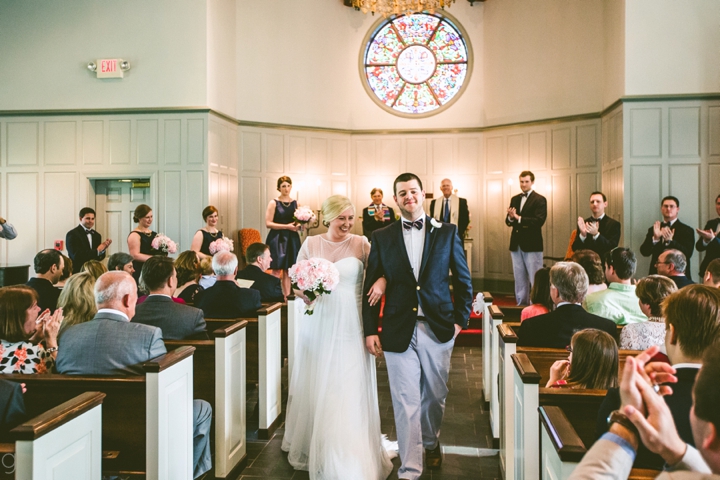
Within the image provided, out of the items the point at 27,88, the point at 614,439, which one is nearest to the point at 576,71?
the point at 27,88

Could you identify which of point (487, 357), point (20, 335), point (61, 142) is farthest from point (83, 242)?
point (487, 357)

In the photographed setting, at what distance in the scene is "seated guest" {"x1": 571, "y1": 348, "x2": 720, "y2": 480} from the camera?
1.05 meters

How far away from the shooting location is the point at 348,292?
3.84m

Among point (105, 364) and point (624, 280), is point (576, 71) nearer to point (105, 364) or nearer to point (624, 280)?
point (624, 280)

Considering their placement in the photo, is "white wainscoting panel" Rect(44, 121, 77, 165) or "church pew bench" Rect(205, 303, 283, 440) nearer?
"church pew bench" Rect(205, 303, 283, 440)

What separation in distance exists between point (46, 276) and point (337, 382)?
2.64 meters

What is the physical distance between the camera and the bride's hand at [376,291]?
138 inches

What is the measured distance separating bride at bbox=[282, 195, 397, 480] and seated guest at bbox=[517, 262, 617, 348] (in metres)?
0.94

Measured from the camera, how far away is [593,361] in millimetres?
2441

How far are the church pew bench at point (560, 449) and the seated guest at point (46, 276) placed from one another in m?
3.95

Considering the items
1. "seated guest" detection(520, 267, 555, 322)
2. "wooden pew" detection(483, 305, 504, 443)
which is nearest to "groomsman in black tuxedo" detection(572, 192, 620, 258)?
"wooden pew" detection(483, 305, 504, 443)

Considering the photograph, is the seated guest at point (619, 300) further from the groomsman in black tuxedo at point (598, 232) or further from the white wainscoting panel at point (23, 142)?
the white wainscoting panel at point (23, 142)

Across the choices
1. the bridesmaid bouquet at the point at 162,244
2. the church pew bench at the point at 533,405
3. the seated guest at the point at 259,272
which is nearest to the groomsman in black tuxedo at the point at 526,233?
the seated guest at the point at 259,272

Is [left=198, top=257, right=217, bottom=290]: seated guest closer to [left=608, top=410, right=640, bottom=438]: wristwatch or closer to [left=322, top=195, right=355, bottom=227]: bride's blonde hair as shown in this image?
[left=322, top=195, right=355, bottom=227]: bride's blonde hair
